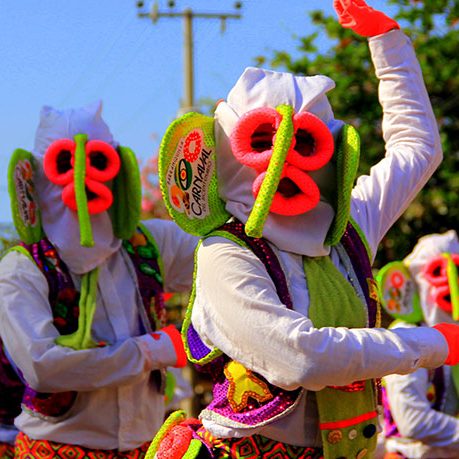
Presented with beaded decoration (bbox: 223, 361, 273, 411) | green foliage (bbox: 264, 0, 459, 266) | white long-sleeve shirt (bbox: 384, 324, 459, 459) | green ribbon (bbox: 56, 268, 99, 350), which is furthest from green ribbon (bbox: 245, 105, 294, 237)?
green foliage (bbox: 264, 0, 459, 266)

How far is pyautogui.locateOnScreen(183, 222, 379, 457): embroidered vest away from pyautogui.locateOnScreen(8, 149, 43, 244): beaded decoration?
4.88 ft

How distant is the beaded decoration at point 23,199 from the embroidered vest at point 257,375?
4.88 ft

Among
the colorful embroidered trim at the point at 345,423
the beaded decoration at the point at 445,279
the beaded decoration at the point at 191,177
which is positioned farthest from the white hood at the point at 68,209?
the beaded decoration at the point at 445,279

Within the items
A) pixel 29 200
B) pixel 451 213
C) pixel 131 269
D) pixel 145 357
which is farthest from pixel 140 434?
pixel 451 213

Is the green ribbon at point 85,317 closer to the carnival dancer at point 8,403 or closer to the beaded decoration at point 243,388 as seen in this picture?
the carnival dancer at point 8,403

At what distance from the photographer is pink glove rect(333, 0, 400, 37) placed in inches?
140

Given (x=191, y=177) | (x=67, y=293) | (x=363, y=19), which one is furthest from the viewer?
(x=67, y=293)

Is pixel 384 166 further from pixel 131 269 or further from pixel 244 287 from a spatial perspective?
pixel 131 269

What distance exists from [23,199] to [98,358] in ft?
2.60

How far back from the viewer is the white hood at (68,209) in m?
4.55

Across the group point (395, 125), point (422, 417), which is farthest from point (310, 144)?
point (422, 417)

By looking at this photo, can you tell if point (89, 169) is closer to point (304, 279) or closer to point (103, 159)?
point (103, 159)

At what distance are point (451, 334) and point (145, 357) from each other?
1644 mm

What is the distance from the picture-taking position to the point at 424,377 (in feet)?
19.1
